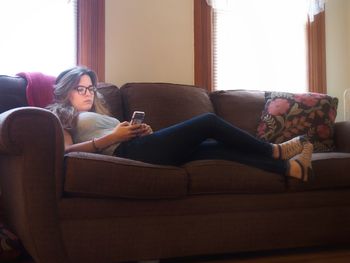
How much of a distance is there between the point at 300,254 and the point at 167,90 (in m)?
1.24

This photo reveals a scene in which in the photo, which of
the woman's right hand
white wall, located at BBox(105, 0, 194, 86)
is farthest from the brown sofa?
white wall, located at BBox(105, 0, 194, 86)

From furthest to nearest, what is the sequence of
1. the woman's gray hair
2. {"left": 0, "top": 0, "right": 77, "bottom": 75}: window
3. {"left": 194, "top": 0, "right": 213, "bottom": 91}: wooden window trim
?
{"left": 194, "top": 0, "right": 213, "bottom": 91}: wooden window trim → {"left": 0, "top": 0, "right": 77, "bottom": 75}: window → the woman's gray hair

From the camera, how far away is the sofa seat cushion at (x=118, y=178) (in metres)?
1.58

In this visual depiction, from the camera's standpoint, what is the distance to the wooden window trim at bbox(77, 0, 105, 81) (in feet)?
9.23

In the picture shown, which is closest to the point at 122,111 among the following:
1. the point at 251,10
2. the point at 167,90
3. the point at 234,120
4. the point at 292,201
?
the point at 167,90

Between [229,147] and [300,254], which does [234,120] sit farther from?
[300,254]

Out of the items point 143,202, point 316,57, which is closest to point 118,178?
point 143,202

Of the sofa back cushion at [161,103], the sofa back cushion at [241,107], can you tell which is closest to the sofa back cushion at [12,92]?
the sofa back cushion at [161,103]

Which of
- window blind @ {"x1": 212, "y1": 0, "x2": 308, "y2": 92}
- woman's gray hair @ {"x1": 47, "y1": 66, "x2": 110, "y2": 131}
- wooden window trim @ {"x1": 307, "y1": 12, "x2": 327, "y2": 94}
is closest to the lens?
woman's gray hair @ {"x1": 47, "y1": 66, "x2": 110, "y2": 131}

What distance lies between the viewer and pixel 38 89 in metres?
2.24

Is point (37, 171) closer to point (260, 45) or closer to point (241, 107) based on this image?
point (241, 107)

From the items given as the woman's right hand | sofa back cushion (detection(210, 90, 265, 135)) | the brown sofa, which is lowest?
the brown sofa

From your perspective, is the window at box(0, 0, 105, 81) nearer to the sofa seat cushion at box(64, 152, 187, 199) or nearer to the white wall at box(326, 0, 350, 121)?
the sofa seat cushion at box(64, 152, 187, 199)

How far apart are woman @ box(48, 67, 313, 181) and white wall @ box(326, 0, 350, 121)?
1783mm
